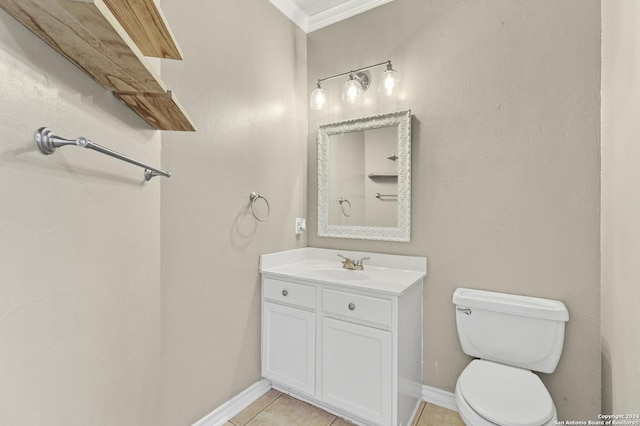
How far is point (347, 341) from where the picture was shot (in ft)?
5.21

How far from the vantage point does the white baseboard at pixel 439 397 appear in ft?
5.80

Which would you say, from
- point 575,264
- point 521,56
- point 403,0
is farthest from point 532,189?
point 403,0

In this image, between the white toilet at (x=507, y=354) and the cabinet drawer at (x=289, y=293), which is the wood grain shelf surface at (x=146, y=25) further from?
the white toilet at (x=507, y=354)

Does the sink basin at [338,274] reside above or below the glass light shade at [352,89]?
below

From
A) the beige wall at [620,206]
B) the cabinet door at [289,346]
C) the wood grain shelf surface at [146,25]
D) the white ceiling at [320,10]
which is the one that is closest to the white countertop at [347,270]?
the cabinet door at [289,346]

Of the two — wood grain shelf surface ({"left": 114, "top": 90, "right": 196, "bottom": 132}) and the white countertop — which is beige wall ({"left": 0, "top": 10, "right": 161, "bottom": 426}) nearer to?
wood grain shelf surface ({"left": 114, "top": 90, "right": 196, "bottom": 132})

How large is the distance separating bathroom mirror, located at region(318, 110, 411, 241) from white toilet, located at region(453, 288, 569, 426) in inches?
24.1

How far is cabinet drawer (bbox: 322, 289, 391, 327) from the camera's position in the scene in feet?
4.87

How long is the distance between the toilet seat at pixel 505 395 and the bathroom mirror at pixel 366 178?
835 millimetres

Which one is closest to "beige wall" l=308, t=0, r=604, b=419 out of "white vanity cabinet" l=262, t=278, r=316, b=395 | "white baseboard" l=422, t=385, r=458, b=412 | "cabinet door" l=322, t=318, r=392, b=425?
"white baseboard" l=422, t=385, r=458, b=412

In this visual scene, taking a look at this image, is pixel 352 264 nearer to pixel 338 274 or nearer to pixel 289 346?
pixel 338 274

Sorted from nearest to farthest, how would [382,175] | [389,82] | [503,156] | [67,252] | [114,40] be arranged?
[114,40], [67,252], [503,156], [389,82], [382,175]

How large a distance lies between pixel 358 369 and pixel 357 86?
5.78 feet

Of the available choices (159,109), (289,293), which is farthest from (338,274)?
(159,109)
